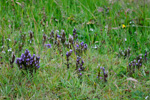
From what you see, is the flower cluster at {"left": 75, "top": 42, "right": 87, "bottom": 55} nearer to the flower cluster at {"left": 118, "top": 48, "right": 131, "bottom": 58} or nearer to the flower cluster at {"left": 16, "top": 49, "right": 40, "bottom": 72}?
the flower cluster at {"left": 118, "top": 48, "right": 131, "bottom": 58}

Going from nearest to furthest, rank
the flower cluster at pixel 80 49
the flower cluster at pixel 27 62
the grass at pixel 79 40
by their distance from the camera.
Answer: the grass at pixel 79 40 < the flower cluster at pixel 27 62 < the flower cluster at pixel 80 49

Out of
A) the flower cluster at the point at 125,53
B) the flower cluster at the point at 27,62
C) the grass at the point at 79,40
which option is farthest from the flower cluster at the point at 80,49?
the flower cluster at the point at 27,62

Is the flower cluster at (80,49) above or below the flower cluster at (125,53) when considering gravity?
above

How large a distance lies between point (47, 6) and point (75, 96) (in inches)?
101

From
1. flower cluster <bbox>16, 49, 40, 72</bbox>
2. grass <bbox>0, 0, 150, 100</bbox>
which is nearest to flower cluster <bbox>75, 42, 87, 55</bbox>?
grass <bbox>0, 0, 150, 100</bbox>

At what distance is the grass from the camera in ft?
8.41

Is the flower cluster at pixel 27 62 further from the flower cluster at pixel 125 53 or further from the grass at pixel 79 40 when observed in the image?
the flower cluster at pixel 125 53

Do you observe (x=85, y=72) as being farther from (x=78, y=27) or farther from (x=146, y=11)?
(x=146, y=11)

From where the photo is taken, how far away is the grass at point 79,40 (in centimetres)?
256

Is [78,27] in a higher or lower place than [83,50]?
higher

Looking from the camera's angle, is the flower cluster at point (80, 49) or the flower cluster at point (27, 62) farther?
the flower cluster at point (80, 49)

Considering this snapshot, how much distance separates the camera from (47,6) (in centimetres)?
449

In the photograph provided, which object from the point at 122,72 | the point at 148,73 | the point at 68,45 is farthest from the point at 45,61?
the point at 148,73

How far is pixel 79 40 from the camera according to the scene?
3.85m
